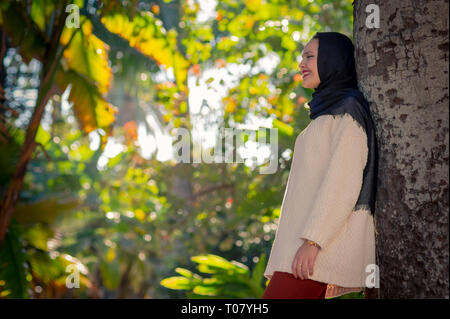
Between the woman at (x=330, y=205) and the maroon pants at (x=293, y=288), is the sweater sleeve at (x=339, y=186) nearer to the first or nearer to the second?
the woman at (x=330, y=205)

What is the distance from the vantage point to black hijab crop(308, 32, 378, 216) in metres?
2.24

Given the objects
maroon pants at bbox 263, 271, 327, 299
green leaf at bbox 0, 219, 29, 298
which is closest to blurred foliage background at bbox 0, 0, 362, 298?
green leaf at bbox 0, 219, 29, 298

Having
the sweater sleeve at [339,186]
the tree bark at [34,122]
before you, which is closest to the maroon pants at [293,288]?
the sweater sleeve at [339,186]

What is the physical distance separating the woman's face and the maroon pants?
96 cm

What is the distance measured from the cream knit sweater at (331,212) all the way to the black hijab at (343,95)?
4 centimetres

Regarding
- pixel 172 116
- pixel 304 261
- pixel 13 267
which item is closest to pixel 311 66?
pixel 304 261

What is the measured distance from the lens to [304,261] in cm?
212

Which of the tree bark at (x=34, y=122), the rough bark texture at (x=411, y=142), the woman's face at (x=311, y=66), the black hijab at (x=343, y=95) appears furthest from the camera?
the tree bark at (x=34, y=122)

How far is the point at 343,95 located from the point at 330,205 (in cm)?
56

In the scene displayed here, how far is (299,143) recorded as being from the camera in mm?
2426

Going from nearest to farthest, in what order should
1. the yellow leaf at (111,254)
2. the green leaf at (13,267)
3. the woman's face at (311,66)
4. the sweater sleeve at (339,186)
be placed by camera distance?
the sweater sleeve at (339,186)
the woman's face at (311,66)
the green leaf at (13,267)
the yellow leaf at (111,254)

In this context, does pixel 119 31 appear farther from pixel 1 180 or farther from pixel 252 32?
pixel 1 180

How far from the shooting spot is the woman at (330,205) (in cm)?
213

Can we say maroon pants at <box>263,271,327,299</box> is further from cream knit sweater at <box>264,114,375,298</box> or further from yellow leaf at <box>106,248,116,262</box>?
yellow leaf at <box>106,248,116,262</box>
